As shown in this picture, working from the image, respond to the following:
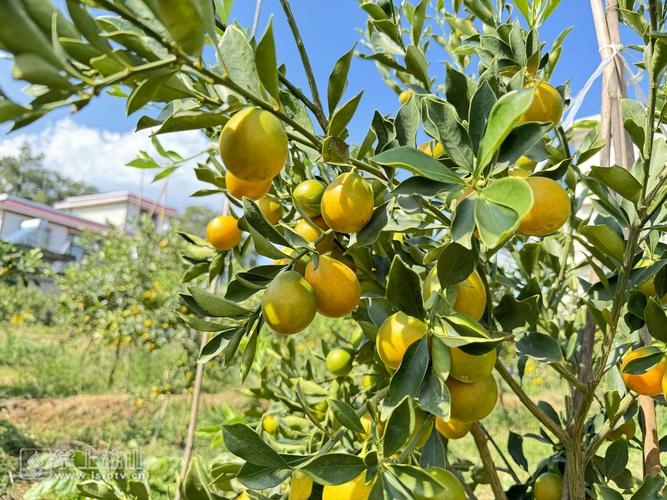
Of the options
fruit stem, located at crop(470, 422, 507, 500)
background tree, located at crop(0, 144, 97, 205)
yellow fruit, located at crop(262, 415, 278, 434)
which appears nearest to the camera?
fruit stem, located at crop(470, 422, 507, 500)

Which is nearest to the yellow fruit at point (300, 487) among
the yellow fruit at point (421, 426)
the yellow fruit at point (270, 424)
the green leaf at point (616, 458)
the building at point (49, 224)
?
the yellow fruit at point (421, 426)

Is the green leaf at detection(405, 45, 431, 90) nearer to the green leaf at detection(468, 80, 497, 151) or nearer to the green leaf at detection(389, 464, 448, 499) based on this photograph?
the green leaf at detection(468, 80, 497, 151)

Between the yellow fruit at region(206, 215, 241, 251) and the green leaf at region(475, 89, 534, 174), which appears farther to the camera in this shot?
the yellow fruit at region(206, 215, 241, 251)

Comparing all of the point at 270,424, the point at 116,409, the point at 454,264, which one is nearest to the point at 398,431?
the point at 454,264

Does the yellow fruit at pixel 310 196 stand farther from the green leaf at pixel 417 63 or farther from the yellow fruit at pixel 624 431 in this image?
the yellow fruit at pixel 624 431

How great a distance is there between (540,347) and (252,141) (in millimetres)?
375

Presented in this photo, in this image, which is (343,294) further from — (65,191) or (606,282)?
(65,191)

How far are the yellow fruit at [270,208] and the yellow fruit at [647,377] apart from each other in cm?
43

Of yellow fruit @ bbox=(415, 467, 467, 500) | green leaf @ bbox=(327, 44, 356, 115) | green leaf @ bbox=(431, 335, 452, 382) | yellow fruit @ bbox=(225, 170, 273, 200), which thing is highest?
green leaf @ bbox=(327, 44, 356, 115)

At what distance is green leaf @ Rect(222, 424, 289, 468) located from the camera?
41 centimetres

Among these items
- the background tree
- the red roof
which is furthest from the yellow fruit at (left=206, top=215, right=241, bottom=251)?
the background tree

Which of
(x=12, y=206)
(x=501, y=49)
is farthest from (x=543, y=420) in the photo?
(x=12, y=206)

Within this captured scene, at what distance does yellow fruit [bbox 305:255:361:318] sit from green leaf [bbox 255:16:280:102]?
0.16m

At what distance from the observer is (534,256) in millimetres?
750
